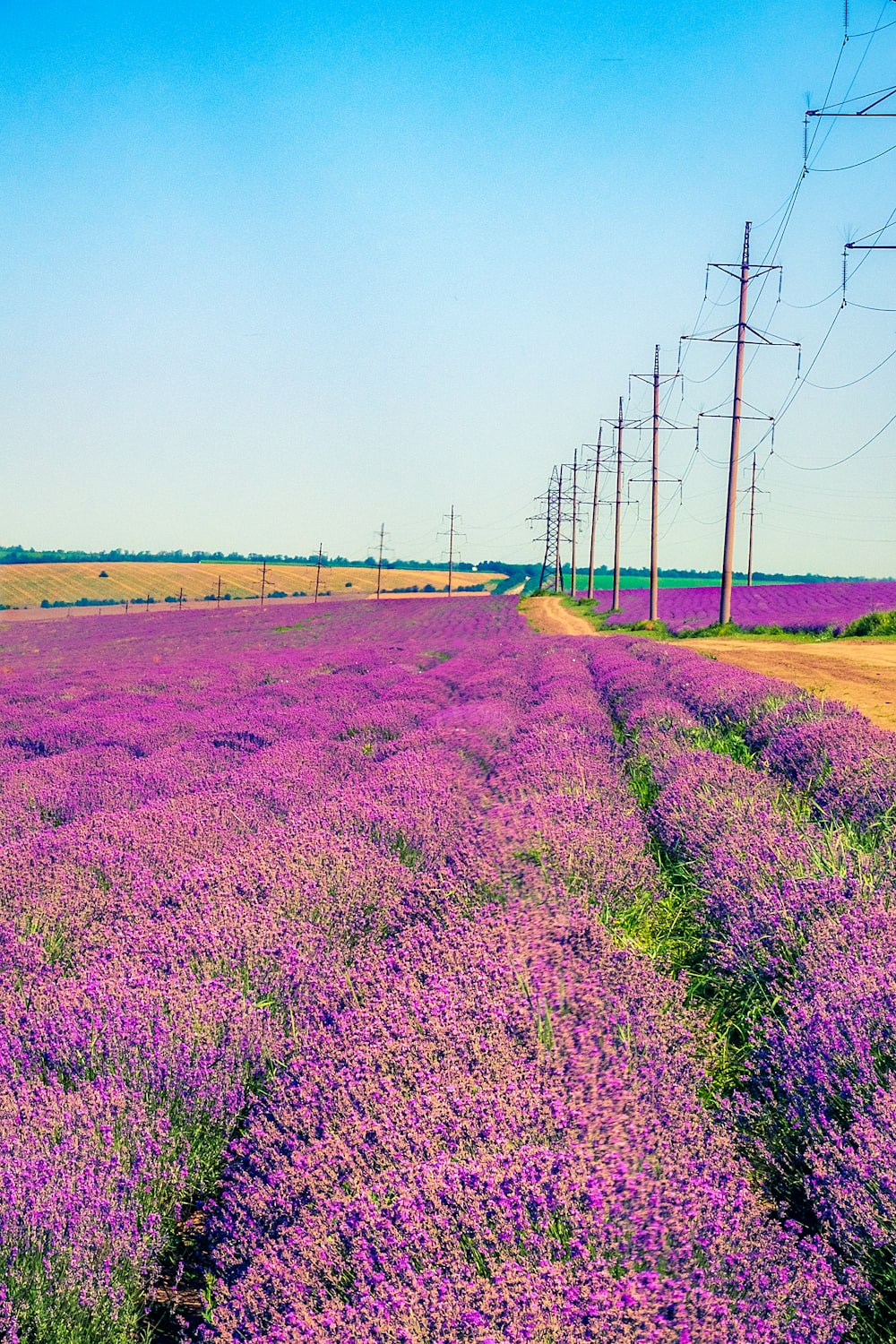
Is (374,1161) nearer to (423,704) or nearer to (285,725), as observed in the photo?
(285,725)

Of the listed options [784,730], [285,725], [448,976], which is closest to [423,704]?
[285,725]

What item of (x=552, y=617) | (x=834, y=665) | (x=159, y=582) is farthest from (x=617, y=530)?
(x=159, y=582)

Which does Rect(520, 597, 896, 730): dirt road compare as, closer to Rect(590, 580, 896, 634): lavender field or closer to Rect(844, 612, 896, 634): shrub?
Rect(844, 612, 896, 634): shrub

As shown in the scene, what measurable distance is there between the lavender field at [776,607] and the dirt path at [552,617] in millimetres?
1872

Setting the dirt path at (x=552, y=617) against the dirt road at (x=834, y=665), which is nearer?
the dirt road at (x=834, y=665)

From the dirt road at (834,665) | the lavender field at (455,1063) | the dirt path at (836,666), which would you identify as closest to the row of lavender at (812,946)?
the lavender field at (455,1063)

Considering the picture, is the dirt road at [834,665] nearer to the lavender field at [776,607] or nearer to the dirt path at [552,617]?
the lavender field at [776,607]

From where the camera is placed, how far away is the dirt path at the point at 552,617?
32653 mm

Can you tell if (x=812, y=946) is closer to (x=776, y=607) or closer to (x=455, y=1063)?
(x=455, y=1063)

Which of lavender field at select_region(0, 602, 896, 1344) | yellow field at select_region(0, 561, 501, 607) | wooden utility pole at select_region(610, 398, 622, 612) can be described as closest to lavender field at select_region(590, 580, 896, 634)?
wooden utility pole at select_region(610, 398, 622, 612)

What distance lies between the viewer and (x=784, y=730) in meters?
6.91

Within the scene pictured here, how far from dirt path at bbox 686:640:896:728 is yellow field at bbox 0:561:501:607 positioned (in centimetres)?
7652

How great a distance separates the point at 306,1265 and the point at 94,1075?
109 cm

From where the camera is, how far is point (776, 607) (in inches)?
1742
